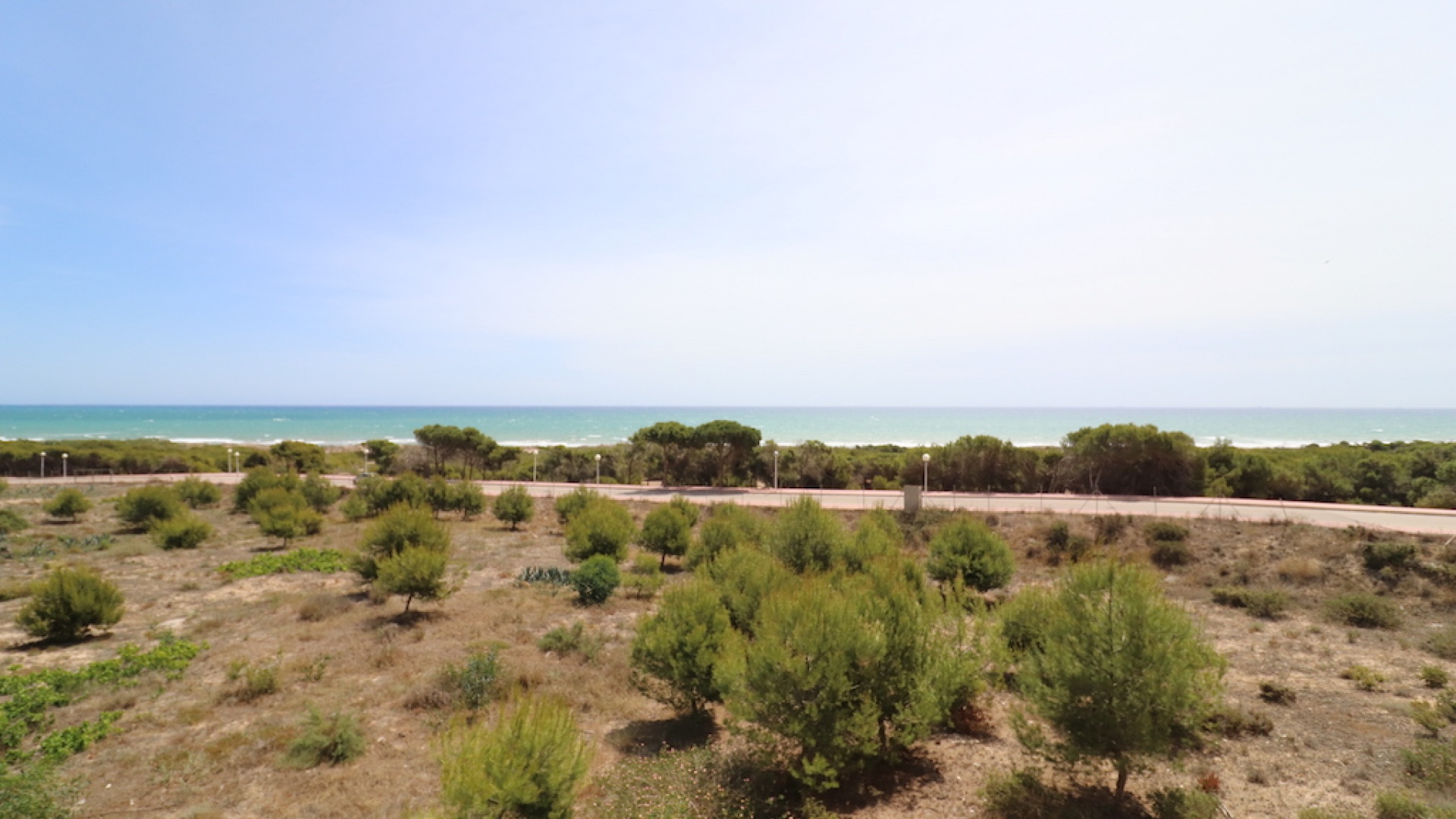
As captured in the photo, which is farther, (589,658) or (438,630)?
(438,630)

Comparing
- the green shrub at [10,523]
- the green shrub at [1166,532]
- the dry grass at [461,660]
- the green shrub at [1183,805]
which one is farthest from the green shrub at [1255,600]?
the green shrub at [10,523]

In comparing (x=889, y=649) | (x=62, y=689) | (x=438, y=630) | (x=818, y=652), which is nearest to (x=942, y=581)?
(x=889, y=649)

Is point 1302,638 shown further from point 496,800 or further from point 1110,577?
point 496,800

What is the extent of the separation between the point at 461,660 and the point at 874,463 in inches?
1257

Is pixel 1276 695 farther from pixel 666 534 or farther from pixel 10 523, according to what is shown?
pixel 10 523

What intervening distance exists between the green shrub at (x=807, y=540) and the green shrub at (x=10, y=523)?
32766mm

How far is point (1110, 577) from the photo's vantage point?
7.94 metres

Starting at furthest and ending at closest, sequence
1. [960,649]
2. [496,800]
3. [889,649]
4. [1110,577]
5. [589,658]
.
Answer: [589,658]
[960,649]
[889,649]
[1110,577]
[496,800]

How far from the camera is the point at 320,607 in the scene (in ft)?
55.0

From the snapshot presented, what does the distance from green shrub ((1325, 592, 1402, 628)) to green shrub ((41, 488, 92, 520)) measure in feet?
162

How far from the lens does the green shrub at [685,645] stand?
1042 cm

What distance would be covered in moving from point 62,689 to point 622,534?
13.5 m

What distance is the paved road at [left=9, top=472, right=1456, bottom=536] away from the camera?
22.0 meters

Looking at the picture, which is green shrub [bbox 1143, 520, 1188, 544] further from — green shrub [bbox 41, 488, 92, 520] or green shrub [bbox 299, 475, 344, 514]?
green shrub [bbox 41, 488, 92, 520]
